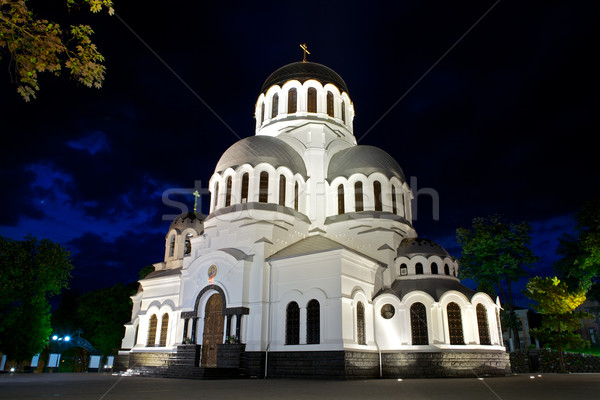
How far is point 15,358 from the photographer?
67.7 ft

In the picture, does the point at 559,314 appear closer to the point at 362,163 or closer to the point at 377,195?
the point at 377,195

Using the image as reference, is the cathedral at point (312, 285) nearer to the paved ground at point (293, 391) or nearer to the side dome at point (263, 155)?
the side dome at point (263, 155)

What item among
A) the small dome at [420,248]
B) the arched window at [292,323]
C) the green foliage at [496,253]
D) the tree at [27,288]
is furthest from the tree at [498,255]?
the tree at [27,288]

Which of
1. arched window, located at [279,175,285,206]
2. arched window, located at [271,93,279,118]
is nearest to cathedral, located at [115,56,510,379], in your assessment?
arched window, located at [279,175,285,206]

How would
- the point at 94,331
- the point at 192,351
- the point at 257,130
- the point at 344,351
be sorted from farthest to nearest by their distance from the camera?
1. the point at 94,331
2. the point at 257,130
3. the point at 192,351
4. the point at 344,351

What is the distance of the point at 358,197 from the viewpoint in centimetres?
2002

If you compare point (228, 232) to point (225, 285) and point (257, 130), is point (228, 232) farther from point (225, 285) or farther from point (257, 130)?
point (257, 130)

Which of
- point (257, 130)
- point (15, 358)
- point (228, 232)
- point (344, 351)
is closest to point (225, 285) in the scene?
point (228, 232)

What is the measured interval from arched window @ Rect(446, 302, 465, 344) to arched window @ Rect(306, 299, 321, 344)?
5319mm

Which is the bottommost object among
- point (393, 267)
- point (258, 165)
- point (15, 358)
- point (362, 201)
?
point (15, 358)

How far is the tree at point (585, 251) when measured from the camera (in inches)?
699

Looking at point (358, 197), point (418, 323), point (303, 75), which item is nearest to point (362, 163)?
point (358, 197)

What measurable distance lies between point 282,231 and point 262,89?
10.7 m

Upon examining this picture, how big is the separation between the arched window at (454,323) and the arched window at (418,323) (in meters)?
0.96
